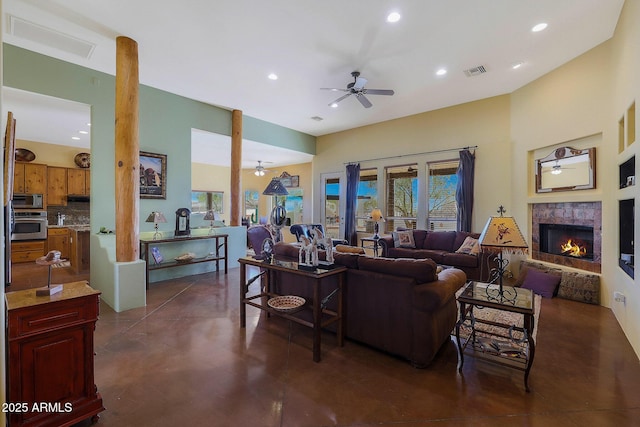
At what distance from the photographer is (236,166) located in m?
6.08

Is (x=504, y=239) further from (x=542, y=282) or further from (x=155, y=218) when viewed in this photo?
(x=155, y=218)

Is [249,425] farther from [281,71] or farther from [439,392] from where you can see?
[281,71]

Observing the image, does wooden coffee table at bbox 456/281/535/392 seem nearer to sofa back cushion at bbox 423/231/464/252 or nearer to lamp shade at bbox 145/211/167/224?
sofa back cushion at bbox 423/231/464/252

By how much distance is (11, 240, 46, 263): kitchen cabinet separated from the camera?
6.39 m

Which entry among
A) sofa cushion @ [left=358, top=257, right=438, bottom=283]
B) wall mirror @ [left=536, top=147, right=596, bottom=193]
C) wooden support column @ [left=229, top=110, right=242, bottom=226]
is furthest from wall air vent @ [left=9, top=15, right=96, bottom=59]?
wall mirror @ [left=536, top=147, right=596, bottom=193]

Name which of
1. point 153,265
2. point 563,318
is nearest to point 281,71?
point 153,265

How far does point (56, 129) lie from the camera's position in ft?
20.0

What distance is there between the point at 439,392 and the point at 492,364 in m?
0.70

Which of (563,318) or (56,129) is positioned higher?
(56,129)

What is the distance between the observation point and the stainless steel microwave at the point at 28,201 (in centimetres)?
661

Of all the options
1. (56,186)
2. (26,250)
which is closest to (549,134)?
(56,186)

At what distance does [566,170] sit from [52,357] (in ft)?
20.1

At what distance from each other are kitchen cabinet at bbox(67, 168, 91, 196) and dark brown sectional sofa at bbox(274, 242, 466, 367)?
7.72 metres

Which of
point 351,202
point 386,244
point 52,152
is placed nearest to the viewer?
point 386,244
